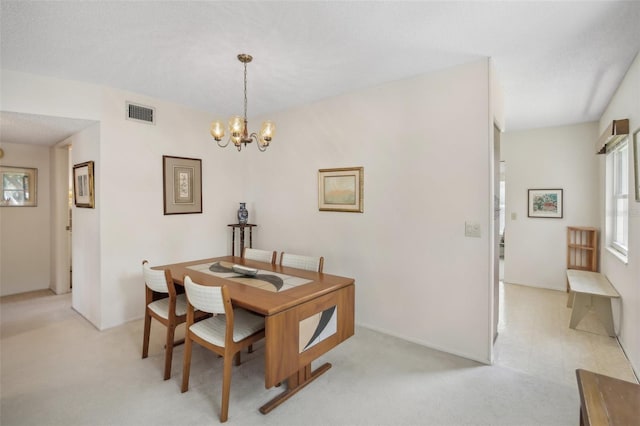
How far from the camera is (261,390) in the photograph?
2.19 m

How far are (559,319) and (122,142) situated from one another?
17.2 ft

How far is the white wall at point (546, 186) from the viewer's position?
4438 millimetres

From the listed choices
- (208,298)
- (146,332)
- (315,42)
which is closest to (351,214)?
(315,42)

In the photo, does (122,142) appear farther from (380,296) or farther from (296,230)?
(380,296)

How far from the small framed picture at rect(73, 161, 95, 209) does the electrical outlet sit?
374 cm

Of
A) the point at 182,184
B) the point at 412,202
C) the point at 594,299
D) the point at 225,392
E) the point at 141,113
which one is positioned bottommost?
the point at 225,392

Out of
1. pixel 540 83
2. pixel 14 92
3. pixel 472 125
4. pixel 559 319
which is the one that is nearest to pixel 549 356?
pixel 559 319

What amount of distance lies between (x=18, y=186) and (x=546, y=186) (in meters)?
7.80

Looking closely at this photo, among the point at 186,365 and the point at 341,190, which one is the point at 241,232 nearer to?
the point at 341,190

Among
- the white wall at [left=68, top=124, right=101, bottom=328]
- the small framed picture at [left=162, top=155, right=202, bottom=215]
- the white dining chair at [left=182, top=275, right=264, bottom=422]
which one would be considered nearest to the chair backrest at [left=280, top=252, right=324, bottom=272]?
the white dining chair at [left=182, top=275, right=264, bottom=422]

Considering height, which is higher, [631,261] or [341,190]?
[341,190]

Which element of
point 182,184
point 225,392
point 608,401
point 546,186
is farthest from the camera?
point 546,186

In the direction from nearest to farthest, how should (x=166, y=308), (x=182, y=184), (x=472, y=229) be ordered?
(x=166, y=308) < (x=472, y=229) < (x=182, y=184)

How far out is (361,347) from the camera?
284 centimetres
